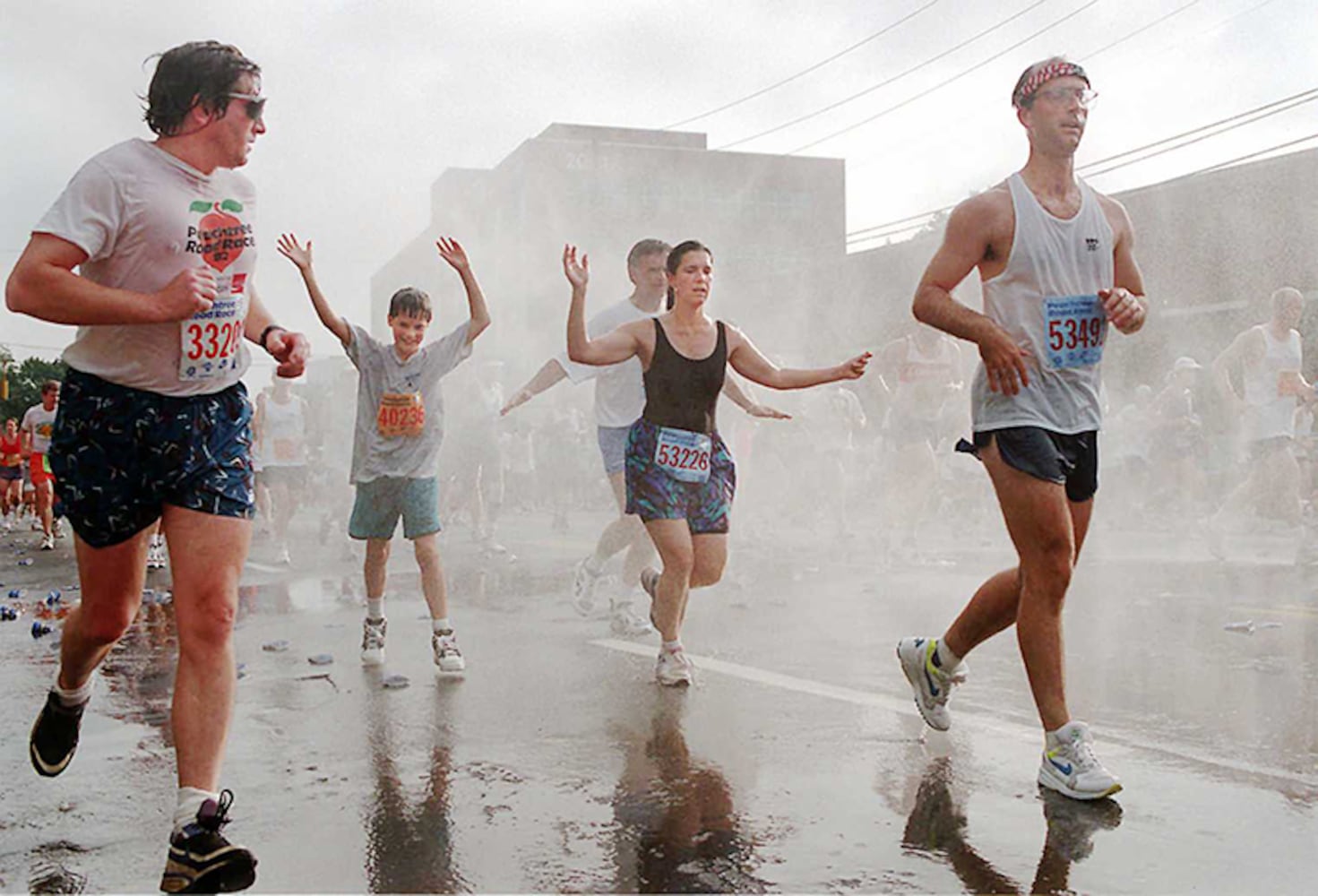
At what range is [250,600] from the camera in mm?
8484

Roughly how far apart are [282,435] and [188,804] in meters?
9.50

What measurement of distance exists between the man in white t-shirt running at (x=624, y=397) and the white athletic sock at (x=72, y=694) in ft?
10.8

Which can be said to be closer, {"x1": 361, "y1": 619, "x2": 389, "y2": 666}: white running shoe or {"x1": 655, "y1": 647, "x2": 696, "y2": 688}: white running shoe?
{"x1": 655, "y1": 647, "x2": 696, "y2": 688}: white running shoe

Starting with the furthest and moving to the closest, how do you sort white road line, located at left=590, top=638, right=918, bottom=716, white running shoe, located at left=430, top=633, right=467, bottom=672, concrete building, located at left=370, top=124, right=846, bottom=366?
concrete building, located at left=370, top=124, right=846, bottom=366
white running shoe, located at left=430, top=633, right=467, bottom=672
white road line, located at left=590, top=638, right=918, bottom=716

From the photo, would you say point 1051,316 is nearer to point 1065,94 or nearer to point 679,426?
point 1065,94

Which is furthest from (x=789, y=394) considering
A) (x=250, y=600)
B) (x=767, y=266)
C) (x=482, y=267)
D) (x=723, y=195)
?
(x=723, y=195)

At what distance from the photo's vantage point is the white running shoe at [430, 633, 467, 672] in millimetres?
5547

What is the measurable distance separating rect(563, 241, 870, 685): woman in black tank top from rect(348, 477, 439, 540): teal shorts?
107 cm

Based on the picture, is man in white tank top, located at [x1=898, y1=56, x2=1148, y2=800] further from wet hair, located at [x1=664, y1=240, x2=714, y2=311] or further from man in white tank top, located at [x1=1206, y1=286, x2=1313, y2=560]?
man in white tank top, located at [x1=1206, y1=286, x2=1313, y2=560]

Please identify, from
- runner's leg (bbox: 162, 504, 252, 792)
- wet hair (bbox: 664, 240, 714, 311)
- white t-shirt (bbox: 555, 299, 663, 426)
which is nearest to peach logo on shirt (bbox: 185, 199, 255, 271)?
runner's leg (bbox: 162, 504, 252, 792)

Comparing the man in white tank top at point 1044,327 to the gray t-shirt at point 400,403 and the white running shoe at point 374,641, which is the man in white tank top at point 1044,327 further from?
the white running shoe at point 374,641

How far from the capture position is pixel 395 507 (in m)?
5.93

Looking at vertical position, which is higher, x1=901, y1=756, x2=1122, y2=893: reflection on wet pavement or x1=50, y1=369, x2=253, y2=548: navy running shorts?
x1=50, y1=369, x2=253, y2=548: navy running shorts

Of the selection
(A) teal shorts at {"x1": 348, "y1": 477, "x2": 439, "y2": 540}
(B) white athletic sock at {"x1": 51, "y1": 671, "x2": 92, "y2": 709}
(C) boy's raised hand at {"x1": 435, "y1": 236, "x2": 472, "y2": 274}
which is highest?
(C) boy's raised hand at {"x1": 435, "y1": 236, "x2": 472, "y2": 274}
